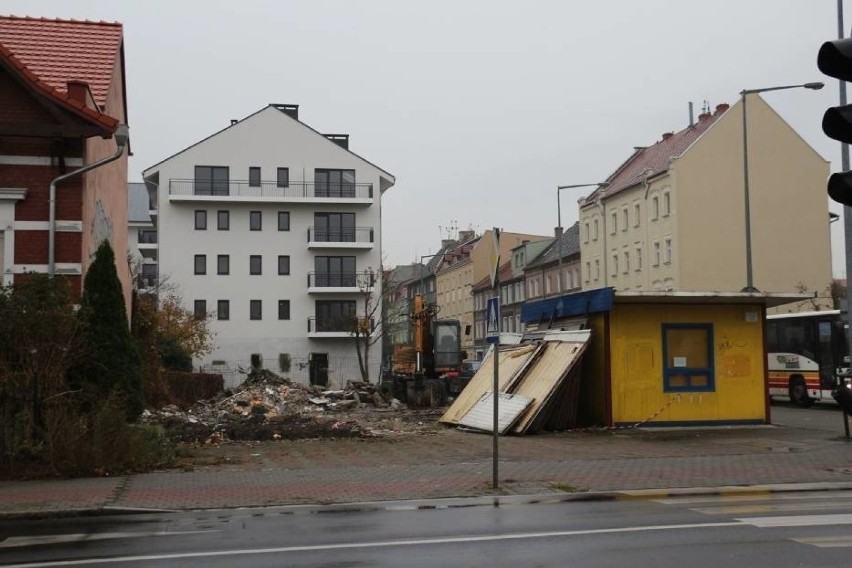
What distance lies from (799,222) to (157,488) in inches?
2275

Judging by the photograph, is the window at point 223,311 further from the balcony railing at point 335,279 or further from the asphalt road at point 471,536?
the asphalt road at point 471,536

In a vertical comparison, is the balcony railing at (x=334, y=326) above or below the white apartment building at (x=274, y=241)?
below

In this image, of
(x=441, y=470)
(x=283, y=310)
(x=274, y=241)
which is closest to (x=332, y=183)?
(x=274, y=241)

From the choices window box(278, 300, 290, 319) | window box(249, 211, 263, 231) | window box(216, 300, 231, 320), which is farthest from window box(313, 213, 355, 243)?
window box(216, 300, 231, 320)

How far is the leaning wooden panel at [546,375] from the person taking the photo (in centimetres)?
2145

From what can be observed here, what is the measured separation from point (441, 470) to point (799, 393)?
2323 centimetres

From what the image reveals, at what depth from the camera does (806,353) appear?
111 feet

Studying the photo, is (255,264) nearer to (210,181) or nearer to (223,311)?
(223,311)

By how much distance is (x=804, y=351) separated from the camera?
3400 cm

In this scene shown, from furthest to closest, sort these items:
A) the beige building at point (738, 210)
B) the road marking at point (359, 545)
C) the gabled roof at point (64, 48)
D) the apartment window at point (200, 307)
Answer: the apartment window at point (200, 307), the beige building at point (738, 210), the gabled roof at point (64, 48), the road marking at point (359, 545)

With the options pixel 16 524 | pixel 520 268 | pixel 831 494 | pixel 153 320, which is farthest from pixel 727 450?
pixel 520 268

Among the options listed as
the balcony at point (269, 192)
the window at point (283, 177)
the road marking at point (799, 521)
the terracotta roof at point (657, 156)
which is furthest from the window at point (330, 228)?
the road marking at point (799, 521)

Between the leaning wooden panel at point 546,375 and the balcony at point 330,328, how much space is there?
39332 mm

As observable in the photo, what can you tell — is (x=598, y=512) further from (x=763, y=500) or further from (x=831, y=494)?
(x=831, y=494)
